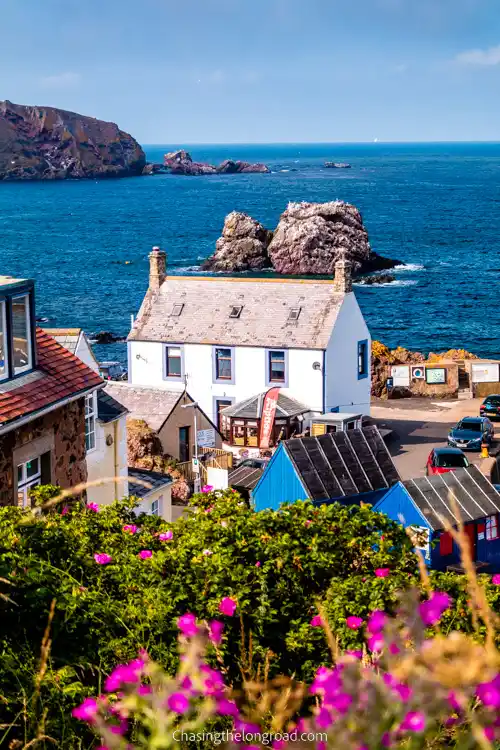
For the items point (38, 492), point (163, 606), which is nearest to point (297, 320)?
point (38, 492)

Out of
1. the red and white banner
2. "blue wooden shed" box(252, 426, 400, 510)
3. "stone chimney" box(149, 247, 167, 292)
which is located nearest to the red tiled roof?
"blue wooden shed" box(252, 426, 400, 510)

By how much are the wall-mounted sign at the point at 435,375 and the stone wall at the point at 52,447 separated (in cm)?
3554

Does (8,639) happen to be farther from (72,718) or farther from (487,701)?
(487,701)

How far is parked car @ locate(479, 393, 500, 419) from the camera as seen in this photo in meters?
48.7

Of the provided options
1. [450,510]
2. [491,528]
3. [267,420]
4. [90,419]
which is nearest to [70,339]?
[90,419]

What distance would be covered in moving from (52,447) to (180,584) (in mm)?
9221

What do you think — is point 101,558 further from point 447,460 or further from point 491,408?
point 491,408

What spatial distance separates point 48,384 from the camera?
2012 centimetres

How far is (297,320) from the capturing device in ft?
149

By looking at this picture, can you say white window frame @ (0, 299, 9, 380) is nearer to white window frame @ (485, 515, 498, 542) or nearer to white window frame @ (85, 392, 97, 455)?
white window frame @ (85, 392, 97, 455)

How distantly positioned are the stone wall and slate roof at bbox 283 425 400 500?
631cm

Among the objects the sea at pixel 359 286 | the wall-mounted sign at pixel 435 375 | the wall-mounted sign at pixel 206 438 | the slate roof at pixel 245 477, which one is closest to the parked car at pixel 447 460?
the slate roof at pixel 245 477

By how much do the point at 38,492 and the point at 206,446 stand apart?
24269 mm

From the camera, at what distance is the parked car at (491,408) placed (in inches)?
1916
